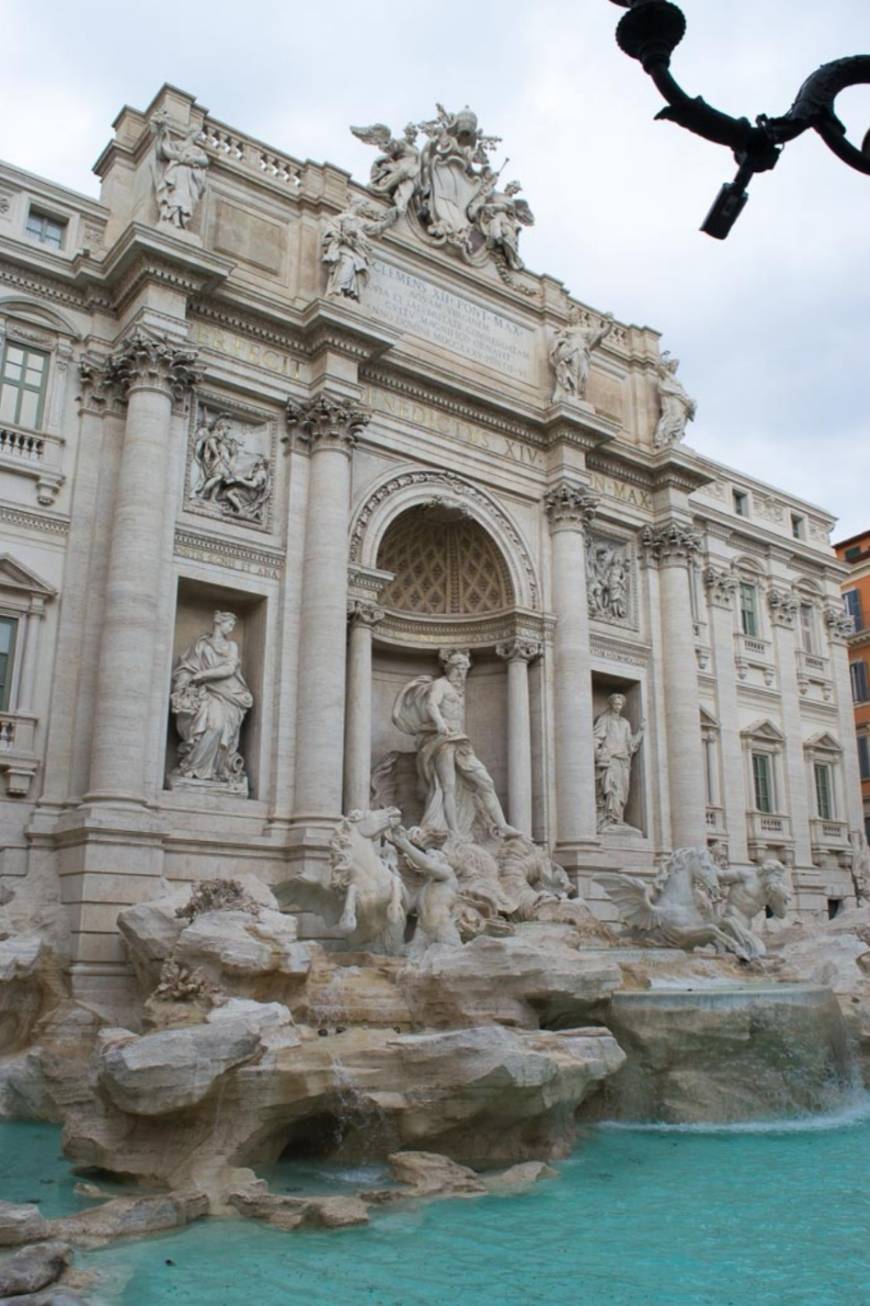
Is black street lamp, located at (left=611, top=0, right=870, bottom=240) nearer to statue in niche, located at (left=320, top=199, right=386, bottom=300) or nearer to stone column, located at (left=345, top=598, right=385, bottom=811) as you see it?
stone column, located at (left=345, top=598, right=385, bottom=811)

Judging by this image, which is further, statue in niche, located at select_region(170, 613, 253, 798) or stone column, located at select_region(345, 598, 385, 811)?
stone column, located at select_region(345, 598, 385, 811)

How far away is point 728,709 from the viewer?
24.6m

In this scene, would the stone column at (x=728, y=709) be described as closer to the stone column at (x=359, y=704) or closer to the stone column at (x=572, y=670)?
the stone column at (x=572, y=670)

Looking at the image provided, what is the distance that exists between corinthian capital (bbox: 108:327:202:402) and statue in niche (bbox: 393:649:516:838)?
20.0 ft

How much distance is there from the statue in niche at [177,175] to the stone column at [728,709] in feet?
46.3

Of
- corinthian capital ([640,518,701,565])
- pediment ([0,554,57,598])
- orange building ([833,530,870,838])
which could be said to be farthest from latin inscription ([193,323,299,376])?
orange building ([833,530,870,838])

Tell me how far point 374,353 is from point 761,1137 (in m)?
13.1

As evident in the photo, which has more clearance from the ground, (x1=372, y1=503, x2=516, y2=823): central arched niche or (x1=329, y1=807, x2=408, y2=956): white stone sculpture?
(x1=372, y1=503, x2=516, y2=823): central arched niche

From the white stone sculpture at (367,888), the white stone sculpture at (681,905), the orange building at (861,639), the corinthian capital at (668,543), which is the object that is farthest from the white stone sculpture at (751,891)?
the orange building at (861,639)

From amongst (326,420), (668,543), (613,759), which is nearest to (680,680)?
(613,759)

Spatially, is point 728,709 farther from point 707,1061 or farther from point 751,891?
point 707,1061

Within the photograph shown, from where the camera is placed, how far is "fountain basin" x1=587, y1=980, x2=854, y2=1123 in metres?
11.2

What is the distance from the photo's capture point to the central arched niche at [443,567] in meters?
20.1

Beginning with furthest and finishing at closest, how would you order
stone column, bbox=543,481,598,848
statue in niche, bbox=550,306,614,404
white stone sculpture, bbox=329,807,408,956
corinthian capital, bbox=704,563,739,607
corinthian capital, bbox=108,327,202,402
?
corinthian capital, bbox=704,563,739,607 → statue in niche, bbox=550,306,614,404 → stone column, bbox=543,481,598,848 → corinthian capital, bbox=108,327,202,402 → white stone sculpture, bbox=329,807,408,956
